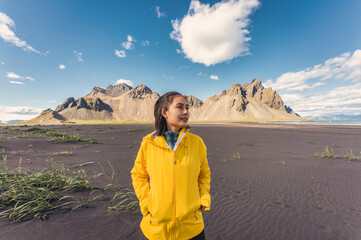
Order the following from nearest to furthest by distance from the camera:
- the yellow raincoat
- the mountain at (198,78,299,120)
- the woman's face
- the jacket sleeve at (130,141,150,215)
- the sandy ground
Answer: the yellow raincoat < the jacket sleeve at (130,141,150,215) < the woman's face < the sandy ground < the mountain at (198,78,299,120)

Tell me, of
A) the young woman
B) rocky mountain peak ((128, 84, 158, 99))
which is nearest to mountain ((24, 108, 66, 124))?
rocky mountain peak ((128, 84, 158, 99))

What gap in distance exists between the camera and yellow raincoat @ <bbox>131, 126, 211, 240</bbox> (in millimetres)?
1420

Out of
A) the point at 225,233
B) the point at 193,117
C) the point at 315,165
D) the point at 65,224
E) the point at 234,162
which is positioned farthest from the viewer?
the point at 193,117

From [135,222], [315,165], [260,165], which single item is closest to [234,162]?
[260,165]

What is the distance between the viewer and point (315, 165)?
6.34 meters

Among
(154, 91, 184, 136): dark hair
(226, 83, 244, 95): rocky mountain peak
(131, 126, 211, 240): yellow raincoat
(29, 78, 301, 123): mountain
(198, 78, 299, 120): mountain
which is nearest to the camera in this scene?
(131, 126, 211, 240): yellow raincoat

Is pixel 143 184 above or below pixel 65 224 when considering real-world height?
above

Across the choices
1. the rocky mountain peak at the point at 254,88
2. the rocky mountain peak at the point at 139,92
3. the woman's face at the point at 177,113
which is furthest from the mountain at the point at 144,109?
the woman's face at the point at 177,113

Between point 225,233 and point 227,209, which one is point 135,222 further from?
point 227,209

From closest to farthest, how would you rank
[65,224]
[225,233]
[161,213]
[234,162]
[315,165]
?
[161,213], [65,224], [225,233], [315,165], [234,162]

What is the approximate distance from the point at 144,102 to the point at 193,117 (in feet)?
190

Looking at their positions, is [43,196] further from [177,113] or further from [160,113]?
[177,113]

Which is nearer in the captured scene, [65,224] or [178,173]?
[178,173]

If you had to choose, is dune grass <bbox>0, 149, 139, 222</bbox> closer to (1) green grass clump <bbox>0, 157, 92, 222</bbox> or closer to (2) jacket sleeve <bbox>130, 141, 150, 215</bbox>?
(1) green grass clump <bbox>0, 157, 92, 222</bbox>
